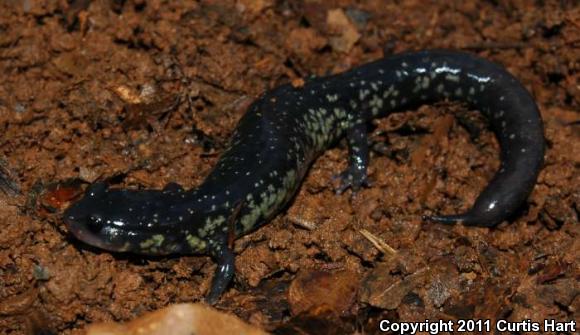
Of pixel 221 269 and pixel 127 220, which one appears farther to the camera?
pixel 221 269

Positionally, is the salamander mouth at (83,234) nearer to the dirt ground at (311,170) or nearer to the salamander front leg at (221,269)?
the dirt ground at (311,170)

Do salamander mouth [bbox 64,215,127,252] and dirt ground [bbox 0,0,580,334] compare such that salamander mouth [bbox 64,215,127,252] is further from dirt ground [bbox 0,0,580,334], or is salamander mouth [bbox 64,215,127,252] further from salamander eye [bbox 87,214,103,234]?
dirt ground [bbox 0,0,580,334]

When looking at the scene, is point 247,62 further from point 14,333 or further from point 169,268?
point 14,333

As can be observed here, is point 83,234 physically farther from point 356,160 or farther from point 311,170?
point 356,160

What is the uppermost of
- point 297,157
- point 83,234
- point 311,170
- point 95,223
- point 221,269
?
point 297,157

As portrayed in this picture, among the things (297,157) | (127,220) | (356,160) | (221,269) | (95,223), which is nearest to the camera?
(95,223)

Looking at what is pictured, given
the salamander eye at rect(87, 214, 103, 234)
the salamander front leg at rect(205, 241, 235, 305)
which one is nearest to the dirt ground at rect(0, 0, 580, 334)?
the salamander front leg at rect(205, 241, 235, 305)

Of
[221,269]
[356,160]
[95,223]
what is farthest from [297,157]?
[95,223]

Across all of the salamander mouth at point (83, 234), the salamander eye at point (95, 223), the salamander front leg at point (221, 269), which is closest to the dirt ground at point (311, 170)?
the salamander front leg at point (221, 269)
